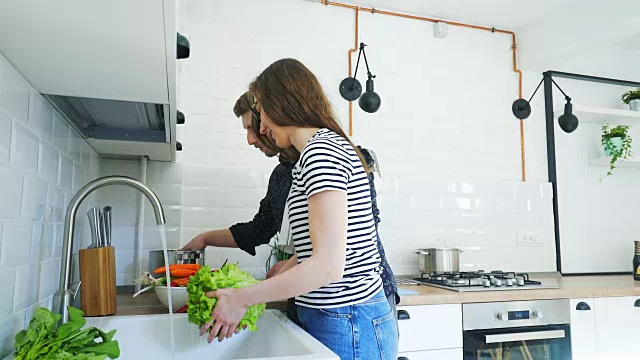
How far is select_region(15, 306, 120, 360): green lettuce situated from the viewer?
0.80 m

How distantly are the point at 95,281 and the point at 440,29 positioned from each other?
2361 mm

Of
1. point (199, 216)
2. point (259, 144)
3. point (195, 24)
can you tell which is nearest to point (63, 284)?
point (259, 144)

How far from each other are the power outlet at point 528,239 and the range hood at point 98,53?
2.27 metres

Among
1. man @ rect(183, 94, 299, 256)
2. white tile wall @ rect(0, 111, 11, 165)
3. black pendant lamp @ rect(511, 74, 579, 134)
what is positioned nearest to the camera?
white tile wall @ rect(0, 111, 11, 165)

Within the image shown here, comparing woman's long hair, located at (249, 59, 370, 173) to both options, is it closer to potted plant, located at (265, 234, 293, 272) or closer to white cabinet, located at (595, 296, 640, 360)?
potted plant, located at (265, 234, 293, 272)

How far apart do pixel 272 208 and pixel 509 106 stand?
1880 mm

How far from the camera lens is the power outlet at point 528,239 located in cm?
303

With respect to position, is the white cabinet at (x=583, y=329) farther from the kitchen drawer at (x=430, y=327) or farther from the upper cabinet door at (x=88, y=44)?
the upper cabinet door at (x=88, y=44)

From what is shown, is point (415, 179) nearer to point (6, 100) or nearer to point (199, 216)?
point (199, 216)

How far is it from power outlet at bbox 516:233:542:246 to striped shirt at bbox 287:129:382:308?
6.51 feet

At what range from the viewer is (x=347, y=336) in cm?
123

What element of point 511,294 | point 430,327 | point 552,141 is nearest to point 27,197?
point 430,327

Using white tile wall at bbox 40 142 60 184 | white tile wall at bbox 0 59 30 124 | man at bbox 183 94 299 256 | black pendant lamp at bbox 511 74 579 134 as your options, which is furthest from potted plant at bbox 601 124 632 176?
white tile wall at bbox 0 59 30 124

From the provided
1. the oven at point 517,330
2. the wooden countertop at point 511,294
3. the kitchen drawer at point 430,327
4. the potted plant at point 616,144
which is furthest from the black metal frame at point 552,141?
the kitchen drawer at point 430,327
